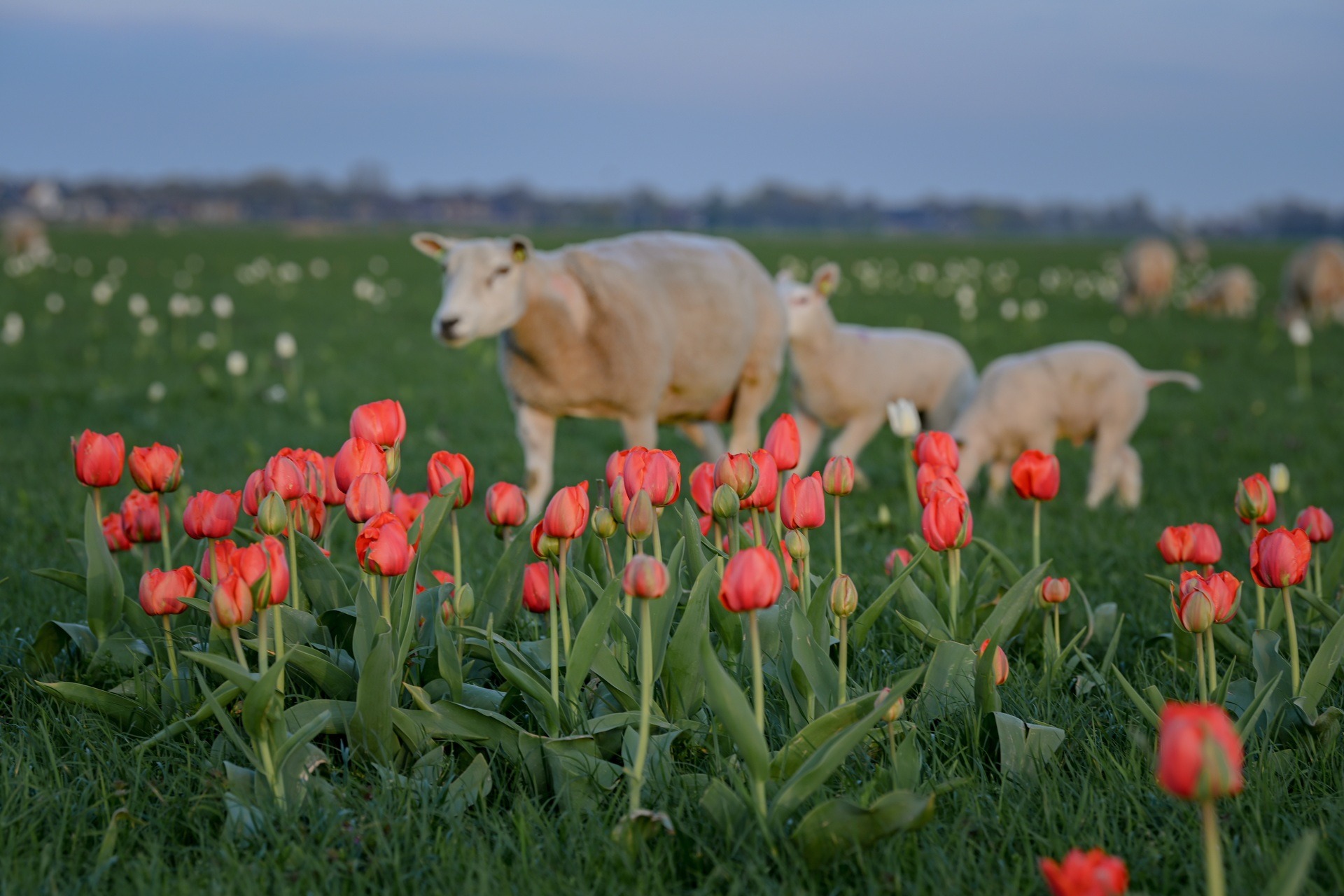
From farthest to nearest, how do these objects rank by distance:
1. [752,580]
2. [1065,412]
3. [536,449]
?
[1065,412] < [536,449] < [752,580]

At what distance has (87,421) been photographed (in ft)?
28.1

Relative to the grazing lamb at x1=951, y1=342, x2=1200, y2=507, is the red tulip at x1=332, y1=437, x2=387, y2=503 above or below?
above

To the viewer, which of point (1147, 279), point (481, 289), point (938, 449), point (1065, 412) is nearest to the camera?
point (938, 449)

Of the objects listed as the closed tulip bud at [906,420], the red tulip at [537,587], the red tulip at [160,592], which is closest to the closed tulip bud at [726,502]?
the red tulip at [537,587]

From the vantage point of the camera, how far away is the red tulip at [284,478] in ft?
7.56

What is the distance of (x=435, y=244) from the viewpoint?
5.51 meters

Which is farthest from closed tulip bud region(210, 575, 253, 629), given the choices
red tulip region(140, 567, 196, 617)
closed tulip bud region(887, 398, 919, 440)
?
closed tulip bud region(887, 398, 919, 440)

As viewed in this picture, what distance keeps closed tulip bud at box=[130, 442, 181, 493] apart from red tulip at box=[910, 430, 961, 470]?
1.78 meters

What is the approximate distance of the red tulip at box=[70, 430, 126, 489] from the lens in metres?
2.62

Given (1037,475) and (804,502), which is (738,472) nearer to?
(804,502)

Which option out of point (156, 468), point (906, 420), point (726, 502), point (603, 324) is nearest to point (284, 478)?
point (156, 468)

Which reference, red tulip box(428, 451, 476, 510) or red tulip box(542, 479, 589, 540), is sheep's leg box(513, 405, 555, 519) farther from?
red tulip box(542, 479, 589, 540)

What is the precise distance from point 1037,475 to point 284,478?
174cm

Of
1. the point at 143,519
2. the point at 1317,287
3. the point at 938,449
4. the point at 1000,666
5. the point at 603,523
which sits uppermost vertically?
the point at 1317,287
